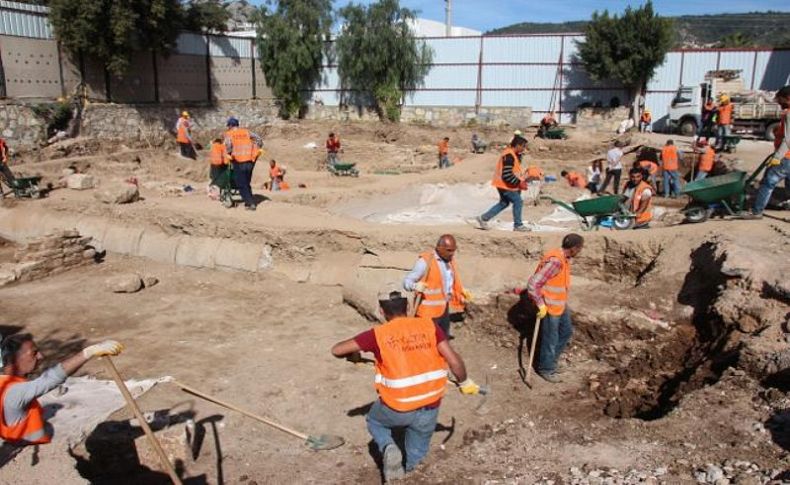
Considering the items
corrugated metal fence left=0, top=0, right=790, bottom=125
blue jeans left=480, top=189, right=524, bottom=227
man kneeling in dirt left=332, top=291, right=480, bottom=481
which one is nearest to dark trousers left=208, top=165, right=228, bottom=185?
blue jeans left=480, top=189, right=524, bottom=227

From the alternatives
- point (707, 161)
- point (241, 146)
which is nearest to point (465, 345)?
point (241, 146)

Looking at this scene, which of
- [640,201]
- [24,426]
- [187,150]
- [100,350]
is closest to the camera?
[24,426]

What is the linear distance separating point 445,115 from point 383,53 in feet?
12.0

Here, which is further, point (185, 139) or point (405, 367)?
point (185, 139)

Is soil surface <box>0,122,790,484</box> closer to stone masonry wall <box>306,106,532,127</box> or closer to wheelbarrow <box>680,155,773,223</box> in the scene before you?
wheelbarrow <box>680,155,773,223</box>

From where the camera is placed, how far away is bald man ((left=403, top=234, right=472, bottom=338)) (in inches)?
235

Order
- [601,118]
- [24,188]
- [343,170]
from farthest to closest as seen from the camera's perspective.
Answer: [601,118] < [343,170] < [24,188]

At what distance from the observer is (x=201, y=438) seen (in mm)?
5547

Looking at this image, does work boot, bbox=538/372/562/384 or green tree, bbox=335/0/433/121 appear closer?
work boot, bbox=538/372/562/384

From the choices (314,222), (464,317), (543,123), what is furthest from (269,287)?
(543,123)

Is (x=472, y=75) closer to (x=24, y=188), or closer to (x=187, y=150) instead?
(x=187, y=150)

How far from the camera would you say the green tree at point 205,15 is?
23203mm

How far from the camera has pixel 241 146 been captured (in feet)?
35.9

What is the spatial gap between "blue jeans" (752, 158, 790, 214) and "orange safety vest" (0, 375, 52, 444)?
9.13 metres
